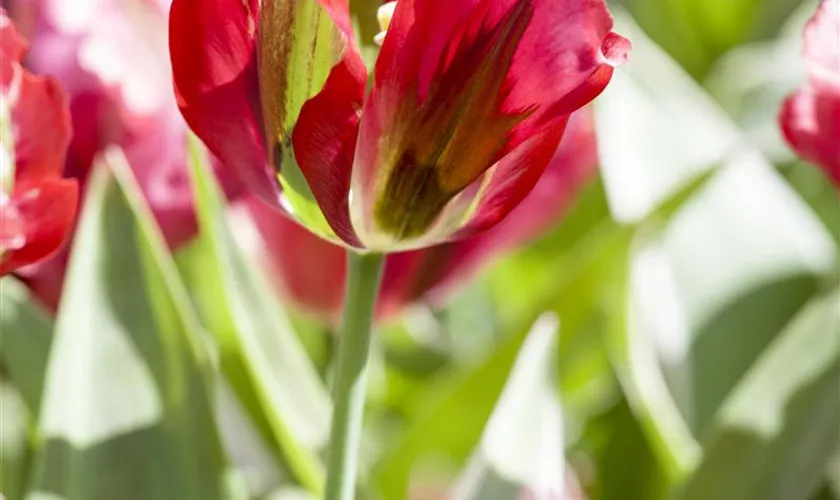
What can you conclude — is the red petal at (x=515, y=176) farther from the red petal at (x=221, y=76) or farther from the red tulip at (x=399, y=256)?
the red tulip at (x=399, y=256)

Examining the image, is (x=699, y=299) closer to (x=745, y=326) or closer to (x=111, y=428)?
(x=745, y=326)

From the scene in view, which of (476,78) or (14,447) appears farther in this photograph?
(14,447)

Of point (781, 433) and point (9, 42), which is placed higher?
point (9, 42)

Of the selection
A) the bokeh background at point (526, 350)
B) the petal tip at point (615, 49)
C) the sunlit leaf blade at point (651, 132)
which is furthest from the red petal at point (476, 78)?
the sunlit leaf blade at point (651, 132)

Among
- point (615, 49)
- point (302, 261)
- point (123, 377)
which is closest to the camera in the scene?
point (615, 49)

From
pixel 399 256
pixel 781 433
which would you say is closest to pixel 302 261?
pixel 399 256

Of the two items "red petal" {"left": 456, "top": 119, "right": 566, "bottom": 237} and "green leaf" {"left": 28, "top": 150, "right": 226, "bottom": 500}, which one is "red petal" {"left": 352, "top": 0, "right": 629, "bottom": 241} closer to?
"red petal" {"left": 456, "top": 119, "right": 566, "bottom": 237}

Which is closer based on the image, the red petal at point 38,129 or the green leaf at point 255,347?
the red petal at point 38,129

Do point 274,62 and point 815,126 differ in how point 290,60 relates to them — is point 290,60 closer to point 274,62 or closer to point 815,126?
point 274,62
